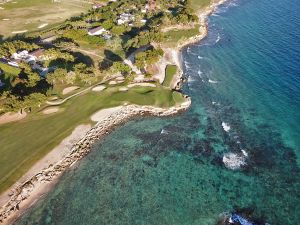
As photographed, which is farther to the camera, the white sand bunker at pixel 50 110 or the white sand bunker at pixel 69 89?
the white sand bunker at pixel 69 89

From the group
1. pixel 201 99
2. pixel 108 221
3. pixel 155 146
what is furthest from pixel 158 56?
pixel 108 221

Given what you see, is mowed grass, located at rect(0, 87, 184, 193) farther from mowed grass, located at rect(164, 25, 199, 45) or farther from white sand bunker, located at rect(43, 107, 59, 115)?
mowed grass, located at rect(164, 25, 199, 45)

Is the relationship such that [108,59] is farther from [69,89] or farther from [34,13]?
[34,13]

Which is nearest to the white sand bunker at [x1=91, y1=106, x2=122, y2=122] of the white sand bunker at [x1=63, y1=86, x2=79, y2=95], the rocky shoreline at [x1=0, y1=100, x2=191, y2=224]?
the rocky shoreline at [x1=0, y1=100, x2=191, y2=224]

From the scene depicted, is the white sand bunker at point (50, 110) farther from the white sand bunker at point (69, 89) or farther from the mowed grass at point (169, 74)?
the mowed grass at point (169, 74)

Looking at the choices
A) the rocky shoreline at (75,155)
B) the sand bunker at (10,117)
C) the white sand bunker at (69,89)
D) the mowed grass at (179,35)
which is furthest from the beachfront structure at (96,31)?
the sand bunker at (10,117)

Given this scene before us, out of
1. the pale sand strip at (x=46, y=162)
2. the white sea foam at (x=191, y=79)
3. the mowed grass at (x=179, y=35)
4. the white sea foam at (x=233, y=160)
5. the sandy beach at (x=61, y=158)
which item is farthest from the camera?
the mowed grass at (x=179, y=35)

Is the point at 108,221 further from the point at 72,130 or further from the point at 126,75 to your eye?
the point at 126,75
